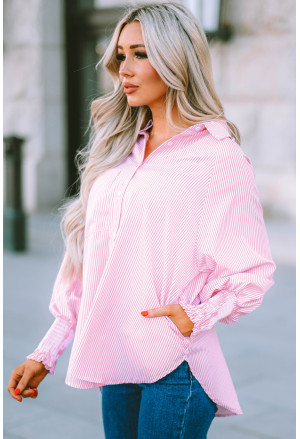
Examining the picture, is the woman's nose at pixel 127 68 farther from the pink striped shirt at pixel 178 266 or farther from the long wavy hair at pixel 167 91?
the pink striped shirt at pixel 178 266

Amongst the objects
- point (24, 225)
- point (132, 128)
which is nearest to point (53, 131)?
point (24, 225)

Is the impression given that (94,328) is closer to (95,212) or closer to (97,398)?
(95,212)

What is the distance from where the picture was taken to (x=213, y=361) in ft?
7.02

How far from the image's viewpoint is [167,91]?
2.27 meters

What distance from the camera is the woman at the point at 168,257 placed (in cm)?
205

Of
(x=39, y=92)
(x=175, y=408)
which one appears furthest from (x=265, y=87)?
(x=175, y=408)

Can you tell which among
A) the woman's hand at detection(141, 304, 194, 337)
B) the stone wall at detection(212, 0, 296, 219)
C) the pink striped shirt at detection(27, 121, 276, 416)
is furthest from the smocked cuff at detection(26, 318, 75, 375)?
the stone wall at detection(212, 0, 296, 219)

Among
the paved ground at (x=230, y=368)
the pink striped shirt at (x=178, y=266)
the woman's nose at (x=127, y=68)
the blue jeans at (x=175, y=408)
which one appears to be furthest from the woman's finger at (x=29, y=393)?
the paved ground at (x=230, y=368)

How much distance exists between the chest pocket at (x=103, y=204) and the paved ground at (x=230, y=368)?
1.73m

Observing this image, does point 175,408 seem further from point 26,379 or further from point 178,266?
point 26,379

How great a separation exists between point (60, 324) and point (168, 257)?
533 millimetres

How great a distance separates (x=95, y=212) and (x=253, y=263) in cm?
55

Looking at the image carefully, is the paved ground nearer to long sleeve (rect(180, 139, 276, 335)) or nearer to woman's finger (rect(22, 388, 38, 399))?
woman's finger (rect(22, 388, 38, 399))

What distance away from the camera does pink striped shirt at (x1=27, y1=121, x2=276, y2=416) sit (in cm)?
205
